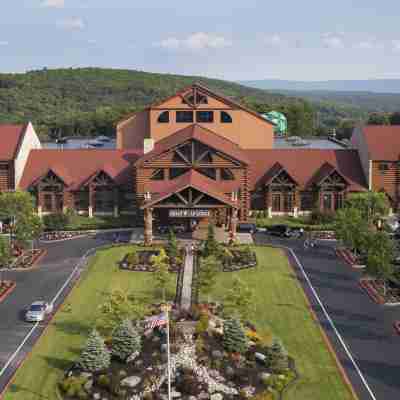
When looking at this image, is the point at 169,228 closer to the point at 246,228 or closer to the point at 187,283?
the point at 246,228

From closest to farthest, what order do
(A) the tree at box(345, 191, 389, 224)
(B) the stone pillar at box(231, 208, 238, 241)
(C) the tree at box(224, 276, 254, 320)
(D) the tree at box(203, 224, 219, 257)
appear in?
(C) the tree at box(224, 276, 254, 320) < (D) the tree at box(203, 224, 219, 257) < (B) the stone pillar at box(231, 208, 238, 241) < (A) the tree at box(345, 191, 389, 224)

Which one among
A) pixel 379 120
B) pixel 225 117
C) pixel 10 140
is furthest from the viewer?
pixel 379 120

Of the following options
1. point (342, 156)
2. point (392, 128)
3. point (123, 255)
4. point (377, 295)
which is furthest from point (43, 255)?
point (392, 128)

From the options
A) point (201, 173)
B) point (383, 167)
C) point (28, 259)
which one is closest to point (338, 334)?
point (28, 259)

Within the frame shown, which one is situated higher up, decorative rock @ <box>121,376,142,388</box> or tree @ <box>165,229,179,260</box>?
tree @ <box>165,229,179,260</box>

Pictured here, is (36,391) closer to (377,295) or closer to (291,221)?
(377,295)

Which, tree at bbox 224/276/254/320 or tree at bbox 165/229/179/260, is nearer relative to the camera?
tree at bbox 224/276/254/320

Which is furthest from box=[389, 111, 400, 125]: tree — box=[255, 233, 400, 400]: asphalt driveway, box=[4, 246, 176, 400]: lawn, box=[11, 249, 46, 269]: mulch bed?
box=[11, 249, 46, 269]: mulch bed

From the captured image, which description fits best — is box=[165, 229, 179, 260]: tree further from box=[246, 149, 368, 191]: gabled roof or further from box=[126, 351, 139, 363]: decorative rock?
box=[246, 149, 368, 191]: gabled roof
